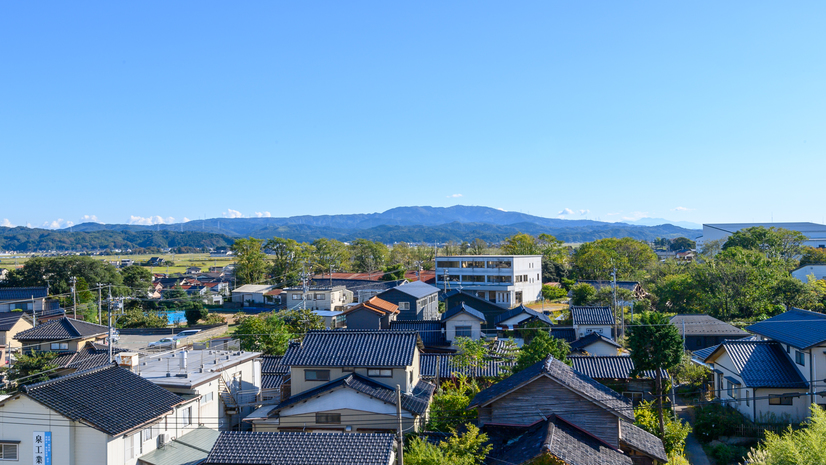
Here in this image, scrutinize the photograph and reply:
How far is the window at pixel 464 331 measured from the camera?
1126 inches

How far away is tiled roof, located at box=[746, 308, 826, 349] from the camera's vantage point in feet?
55.2

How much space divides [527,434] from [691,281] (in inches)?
1166

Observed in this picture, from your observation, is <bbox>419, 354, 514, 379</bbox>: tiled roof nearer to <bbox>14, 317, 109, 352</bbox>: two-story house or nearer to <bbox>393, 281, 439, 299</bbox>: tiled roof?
<bbox>393, 281, 439, 299</bbox>: tiled roof

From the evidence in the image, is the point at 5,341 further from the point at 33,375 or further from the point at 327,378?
the point at 327,378

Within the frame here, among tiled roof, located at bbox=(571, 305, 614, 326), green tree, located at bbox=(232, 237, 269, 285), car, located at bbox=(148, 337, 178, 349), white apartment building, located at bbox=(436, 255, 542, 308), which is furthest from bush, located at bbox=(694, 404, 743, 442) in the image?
green tree, located at bbox=(232, 237, 269, 285)

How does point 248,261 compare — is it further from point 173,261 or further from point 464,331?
point 173,261

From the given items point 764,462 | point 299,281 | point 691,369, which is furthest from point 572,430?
point 299,281

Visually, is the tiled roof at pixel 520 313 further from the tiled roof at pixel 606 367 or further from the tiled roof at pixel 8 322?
the tiled roof at pixel 8 322

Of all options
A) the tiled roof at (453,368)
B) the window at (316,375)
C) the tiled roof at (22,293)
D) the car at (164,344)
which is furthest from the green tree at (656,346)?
the tiled roof at (22,293)

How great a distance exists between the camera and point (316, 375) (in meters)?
16.8

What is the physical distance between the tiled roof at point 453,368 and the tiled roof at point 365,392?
501cm

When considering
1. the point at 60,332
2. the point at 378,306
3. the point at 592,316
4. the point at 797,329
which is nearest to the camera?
the point at 797,329

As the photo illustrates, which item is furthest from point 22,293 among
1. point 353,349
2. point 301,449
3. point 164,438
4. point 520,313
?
point 301,449

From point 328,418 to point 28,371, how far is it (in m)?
14.8
